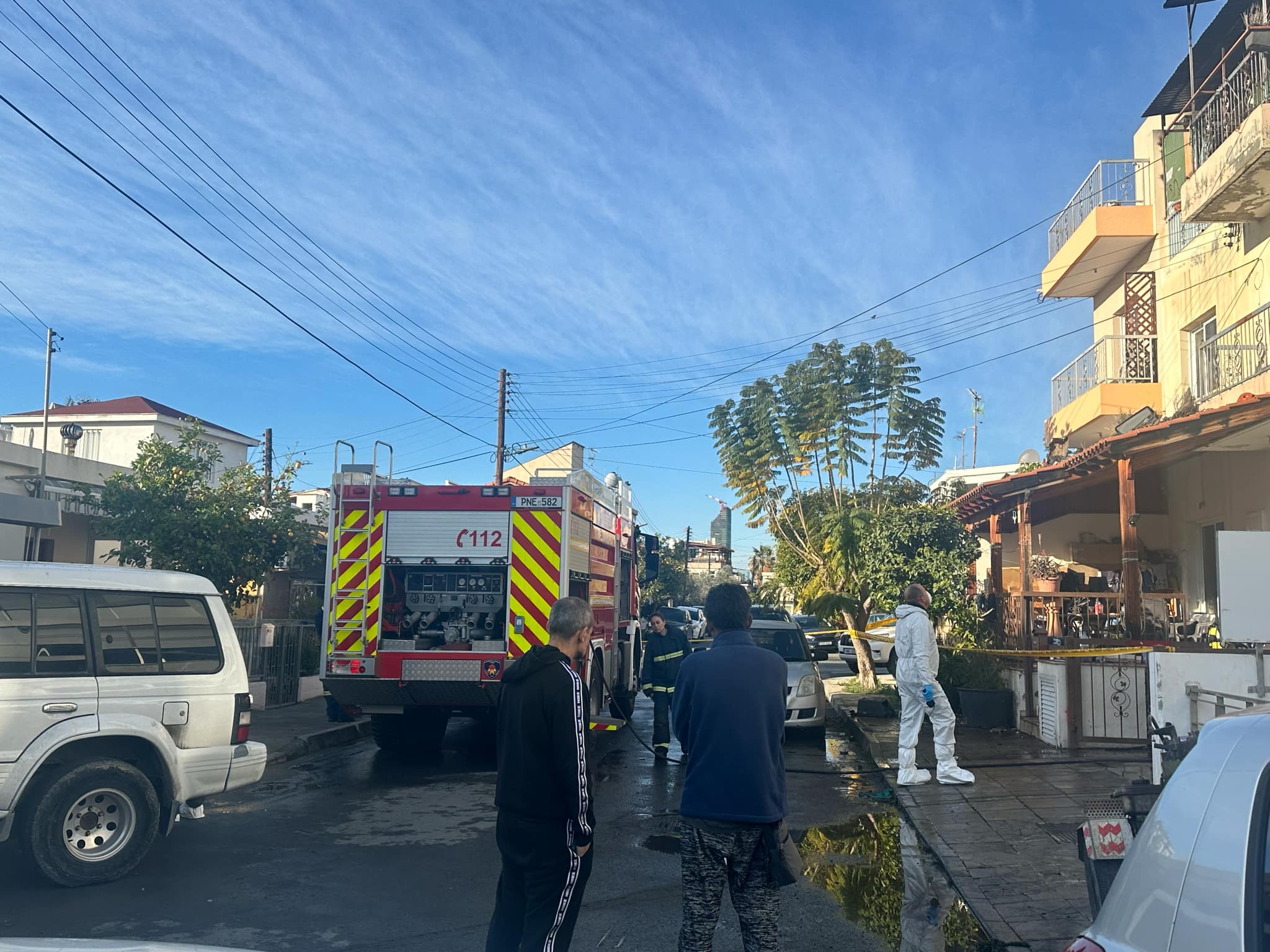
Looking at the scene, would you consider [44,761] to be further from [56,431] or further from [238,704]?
[56,431]

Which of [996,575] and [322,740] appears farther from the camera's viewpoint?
[996,575]

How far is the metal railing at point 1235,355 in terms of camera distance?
40.8ft

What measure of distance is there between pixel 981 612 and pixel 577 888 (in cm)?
1434

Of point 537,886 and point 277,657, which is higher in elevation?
point 277,657

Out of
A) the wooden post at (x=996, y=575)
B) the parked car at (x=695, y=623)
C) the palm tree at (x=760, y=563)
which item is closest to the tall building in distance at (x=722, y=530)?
the palm tree at (x=760, y=563)

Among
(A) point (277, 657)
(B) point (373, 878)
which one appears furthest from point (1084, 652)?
(A) point (277, 657)

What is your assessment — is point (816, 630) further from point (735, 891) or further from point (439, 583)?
point (735, 891)

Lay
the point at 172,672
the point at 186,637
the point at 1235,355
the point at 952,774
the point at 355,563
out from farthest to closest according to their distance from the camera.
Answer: the point at 1235,355
the point at 355,563
the point at 952,774
the point at 186,637
the point at 172,672

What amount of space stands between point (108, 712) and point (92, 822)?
2.16 ft

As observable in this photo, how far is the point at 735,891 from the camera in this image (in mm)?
4141

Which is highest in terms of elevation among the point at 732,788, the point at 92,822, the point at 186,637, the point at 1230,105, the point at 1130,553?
the point at 1230,105

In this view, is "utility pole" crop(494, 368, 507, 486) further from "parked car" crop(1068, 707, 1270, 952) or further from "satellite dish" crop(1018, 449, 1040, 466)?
"parked car" crop(1068, 707, 1270, 952)

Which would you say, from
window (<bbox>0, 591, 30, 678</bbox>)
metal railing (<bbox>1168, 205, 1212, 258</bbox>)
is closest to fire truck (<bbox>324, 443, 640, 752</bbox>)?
window (<bbox>0, 591, 30, 678</bbox>)

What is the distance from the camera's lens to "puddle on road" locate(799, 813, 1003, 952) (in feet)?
17.9
